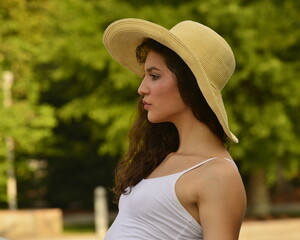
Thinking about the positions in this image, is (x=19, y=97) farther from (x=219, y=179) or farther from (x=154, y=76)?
(x=219, y=179)

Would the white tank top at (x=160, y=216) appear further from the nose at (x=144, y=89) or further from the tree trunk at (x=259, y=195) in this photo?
the tree trunk at (x=259, y=195)

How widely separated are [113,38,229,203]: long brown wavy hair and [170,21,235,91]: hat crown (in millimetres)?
52

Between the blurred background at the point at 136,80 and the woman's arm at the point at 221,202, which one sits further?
the blurred background at the point at 136,80

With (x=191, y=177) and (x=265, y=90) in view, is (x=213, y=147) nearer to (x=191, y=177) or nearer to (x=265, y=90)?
(x=191, y=177)

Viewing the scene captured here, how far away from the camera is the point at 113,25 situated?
2781 mm

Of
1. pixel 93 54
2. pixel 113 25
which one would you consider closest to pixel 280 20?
pixel 93 54

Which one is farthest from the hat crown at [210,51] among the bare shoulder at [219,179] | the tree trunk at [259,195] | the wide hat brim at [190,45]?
the tree trunk at [259,195]

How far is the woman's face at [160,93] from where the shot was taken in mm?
2605

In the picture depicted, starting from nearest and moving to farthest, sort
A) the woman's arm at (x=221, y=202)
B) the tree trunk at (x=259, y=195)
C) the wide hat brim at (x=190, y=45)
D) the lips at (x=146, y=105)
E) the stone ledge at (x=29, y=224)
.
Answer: the woman's arm at (x=221, y=202) < the wide hat brim at (x=190, y=45) < the lips at (x=146, y=105) < the stone ledge at (x=29, y=224) < the tree trunk at (x=259, y=195)

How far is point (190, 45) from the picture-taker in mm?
2623

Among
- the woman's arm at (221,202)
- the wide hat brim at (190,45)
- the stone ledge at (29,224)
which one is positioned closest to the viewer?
the woman's arm at (221,202)

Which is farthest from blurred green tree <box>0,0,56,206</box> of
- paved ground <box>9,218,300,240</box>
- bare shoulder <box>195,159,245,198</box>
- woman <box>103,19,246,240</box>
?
bare shoulder <box>195,159,245,198</box>

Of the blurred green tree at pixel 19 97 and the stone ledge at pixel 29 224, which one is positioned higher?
the blurred green tree at pixel 19 97

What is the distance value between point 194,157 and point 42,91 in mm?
27696
